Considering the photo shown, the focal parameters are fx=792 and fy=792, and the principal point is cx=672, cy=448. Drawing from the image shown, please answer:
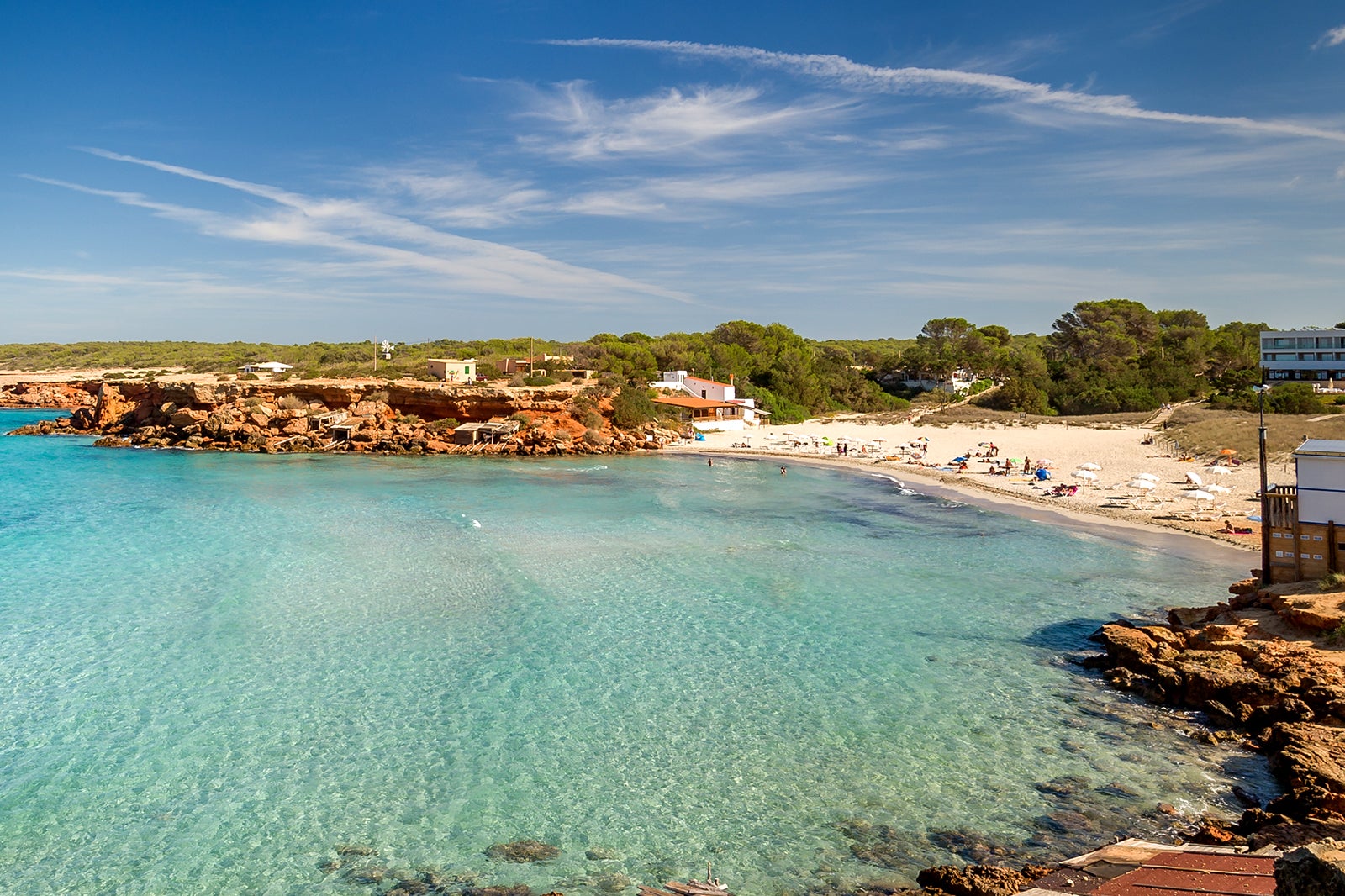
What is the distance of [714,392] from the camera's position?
59.8 m

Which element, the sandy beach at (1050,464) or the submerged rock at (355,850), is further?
the sandy beach at (1050,464)

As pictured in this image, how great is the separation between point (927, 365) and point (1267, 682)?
6700 centimetres

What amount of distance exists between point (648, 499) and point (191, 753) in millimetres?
21230

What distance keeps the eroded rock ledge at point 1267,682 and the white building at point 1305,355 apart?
66692 mm

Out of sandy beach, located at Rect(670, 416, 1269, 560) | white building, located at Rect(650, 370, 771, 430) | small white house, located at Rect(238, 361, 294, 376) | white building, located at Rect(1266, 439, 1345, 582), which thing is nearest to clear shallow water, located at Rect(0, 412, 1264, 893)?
white building, located at Rect(1266, 439, 1345, 582)

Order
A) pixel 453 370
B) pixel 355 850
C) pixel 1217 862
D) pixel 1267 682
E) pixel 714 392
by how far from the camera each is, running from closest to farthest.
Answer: pixel 1217 862 < pixel 355 850 < pixel 1267 682 < pixel 453 370 < pixel 714 392

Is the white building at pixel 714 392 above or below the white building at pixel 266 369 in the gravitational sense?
below

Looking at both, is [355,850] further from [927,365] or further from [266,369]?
[927,365]

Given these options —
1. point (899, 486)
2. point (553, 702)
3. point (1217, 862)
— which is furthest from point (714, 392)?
point (1217, 862)

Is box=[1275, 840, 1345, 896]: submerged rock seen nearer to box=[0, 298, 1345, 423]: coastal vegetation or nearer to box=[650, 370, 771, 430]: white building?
box=[0, 298, 1345, 423]: coastal vegetation

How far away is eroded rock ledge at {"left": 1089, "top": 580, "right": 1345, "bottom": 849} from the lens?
7.96 meters

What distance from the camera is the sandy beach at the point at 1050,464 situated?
84.7 ft

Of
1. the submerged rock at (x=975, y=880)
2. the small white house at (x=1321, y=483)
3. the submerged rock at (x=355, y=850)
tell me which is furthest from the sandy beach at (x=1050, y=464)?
the submerged rock at (x=355, y=850)

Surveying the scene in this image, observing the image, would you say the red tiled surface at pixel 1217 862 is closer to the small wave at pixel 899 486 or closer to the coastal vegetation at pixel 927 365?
the small wave at pixel 899 486
